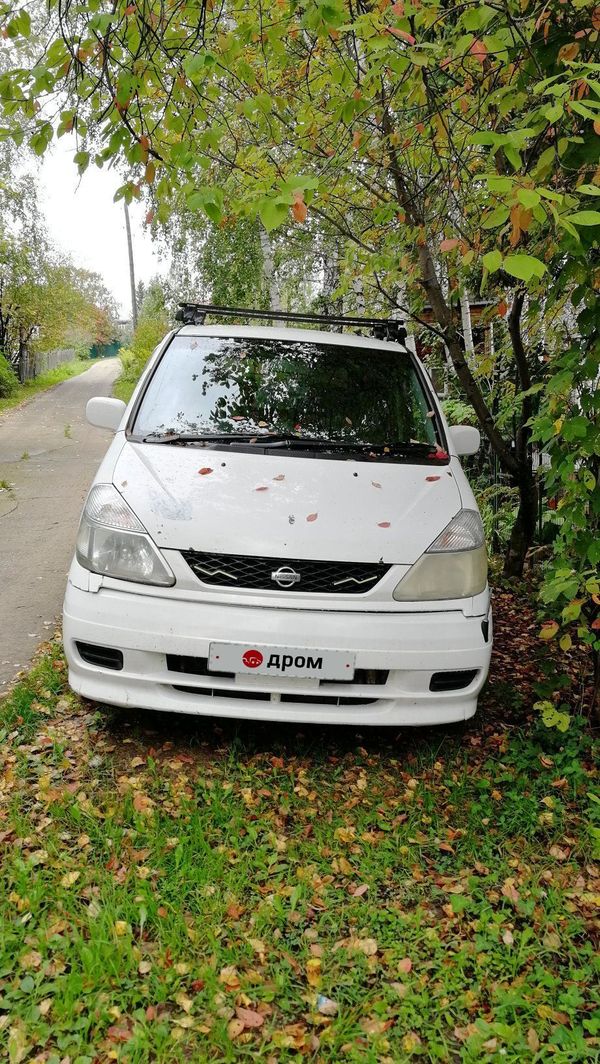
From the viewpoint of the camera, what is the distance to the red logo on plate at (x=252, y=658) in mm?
2666

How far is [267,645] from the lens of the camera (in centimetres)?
266

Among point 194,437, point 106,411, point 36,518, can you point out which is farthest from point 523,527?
point 36,518

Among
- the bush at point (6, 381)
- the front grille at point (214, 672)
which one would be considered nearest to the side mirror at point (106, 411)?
the front grille at point (214, 672)

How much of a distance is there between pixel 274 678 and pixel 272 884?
678 mm

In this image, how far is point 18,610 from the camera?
15.8 ft

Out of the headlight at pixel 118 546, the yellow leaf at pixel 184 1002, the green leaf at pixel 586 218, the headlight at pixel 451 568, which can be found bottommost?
the yellow leaf at pixel 184 1002

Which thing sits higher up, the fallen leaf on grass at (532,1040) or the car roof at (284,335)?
the car roof at (284,335)

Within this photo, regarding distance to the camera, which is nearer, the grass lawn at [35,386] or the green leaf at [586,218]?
the green leaf at [586,218]

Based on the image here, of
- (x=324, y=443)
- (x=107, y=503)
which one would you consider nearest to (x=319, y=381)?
(x=324, y=443)

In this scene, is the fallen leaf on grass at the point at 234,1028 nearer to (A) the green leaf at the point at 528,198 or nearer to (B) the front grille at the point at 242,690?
(B) the front grille at the point at 242,690

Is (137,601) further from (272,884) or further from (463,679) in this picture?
(463,679)

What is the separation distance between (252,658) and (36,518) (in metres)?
5.47

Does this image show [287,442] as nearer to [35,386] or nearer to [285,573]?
[285,573]

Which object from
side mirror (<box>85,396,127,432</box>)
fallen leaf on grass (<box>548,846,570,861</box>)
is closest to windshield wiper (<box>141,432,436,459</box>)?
side mirror (<box>85,396,127,432</box>)
